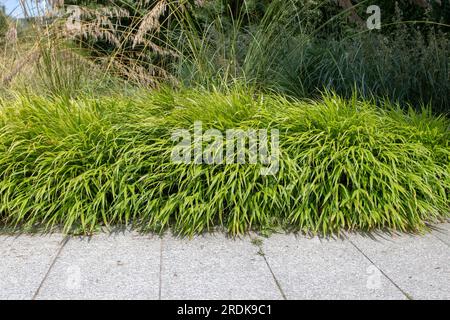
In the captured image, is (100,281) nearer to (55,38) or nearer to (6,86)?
(55,38)

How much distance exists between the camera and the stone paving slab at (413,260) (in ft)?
7.02

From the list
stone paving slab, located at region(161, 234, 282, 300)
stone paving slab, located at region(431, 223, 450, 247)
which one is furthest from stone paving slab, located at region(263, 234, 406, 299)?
stone paving slab, located at region(431, 223, 450, 247)

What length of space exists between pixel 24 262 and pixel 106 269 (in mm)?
530

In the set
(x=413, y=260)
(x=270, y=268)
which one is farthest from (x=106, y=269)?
(x=413, y=260)

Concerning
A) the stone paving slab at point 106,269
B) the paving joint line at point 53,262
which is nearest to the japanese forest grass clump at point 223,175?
the paving joint line at point 53,262

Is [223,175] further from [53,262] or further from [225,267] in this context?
[53,262]

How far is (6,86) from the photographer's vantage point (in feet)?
14.0

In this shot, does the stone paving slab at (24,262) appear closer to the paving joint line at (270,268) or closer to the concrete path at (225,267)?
the concrete path at (225,267)

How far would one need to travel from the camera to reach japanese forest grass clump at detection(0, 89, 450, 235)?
109 inches

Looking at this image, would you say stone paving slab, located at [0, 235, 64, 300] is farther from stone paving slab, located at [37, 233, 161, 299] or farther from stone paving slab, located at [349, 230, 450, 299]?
stone paving slab, located at [349, 230, 450, 299]

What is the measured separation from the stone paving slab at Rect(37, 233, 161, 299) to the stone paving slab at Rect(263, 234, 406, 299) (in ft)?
2.40

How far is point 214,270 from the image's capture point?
2.32m

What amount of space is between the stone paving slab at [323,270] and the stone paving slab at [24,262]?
1.34 meters

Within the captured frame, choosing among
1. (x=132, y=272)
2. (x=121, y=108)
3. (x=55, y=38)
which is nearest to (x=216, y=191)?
(x=132, y=272)
